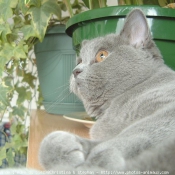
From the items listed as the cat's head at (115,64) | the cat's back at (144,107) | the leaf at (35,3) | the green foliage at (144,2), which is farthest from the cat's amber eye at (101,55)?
the leaf at (35,3)

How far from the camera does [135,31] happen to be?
809 millimetres

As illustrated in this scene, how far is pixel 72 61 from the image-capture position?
4.49 ft

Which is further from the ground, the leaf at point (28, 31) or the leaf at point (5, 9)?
the leaf at point (5, 9)

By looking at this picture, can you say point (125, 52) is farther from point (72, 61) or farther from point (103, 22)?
point (72, 61)

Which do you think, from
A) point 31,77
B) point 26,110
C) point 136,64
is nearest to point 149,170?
point 136,64

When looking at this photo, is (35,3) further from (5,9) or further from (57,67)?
(57,67)

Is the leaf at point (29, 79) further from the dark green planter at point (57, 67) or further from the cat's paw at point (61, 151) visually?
the cat's paw at point (61, 151)

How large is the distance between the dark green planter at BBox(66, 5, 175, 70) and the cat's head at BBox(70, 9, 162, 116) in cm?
12

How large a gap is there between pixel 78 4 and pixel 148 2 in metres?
0.49

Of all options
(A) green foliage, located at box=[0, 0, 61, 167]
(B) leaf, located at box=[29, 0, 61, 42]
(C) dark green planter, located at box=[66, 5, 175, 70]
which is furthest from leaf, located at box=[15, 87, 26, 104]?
(C) dark green planter, located at box=[66, 5, 175, 70]

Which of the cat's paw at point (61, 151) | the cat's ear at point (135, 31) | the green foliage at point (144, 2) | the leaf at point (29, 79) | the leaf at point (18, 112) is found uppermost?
the green foliage at point (144, 2)

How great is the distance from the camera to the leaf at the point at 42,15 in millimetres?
1222

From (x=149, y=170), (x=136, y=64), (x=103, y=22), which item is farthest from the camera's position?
(x=103, y=22)

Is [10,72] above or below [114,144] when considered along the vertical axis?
below
